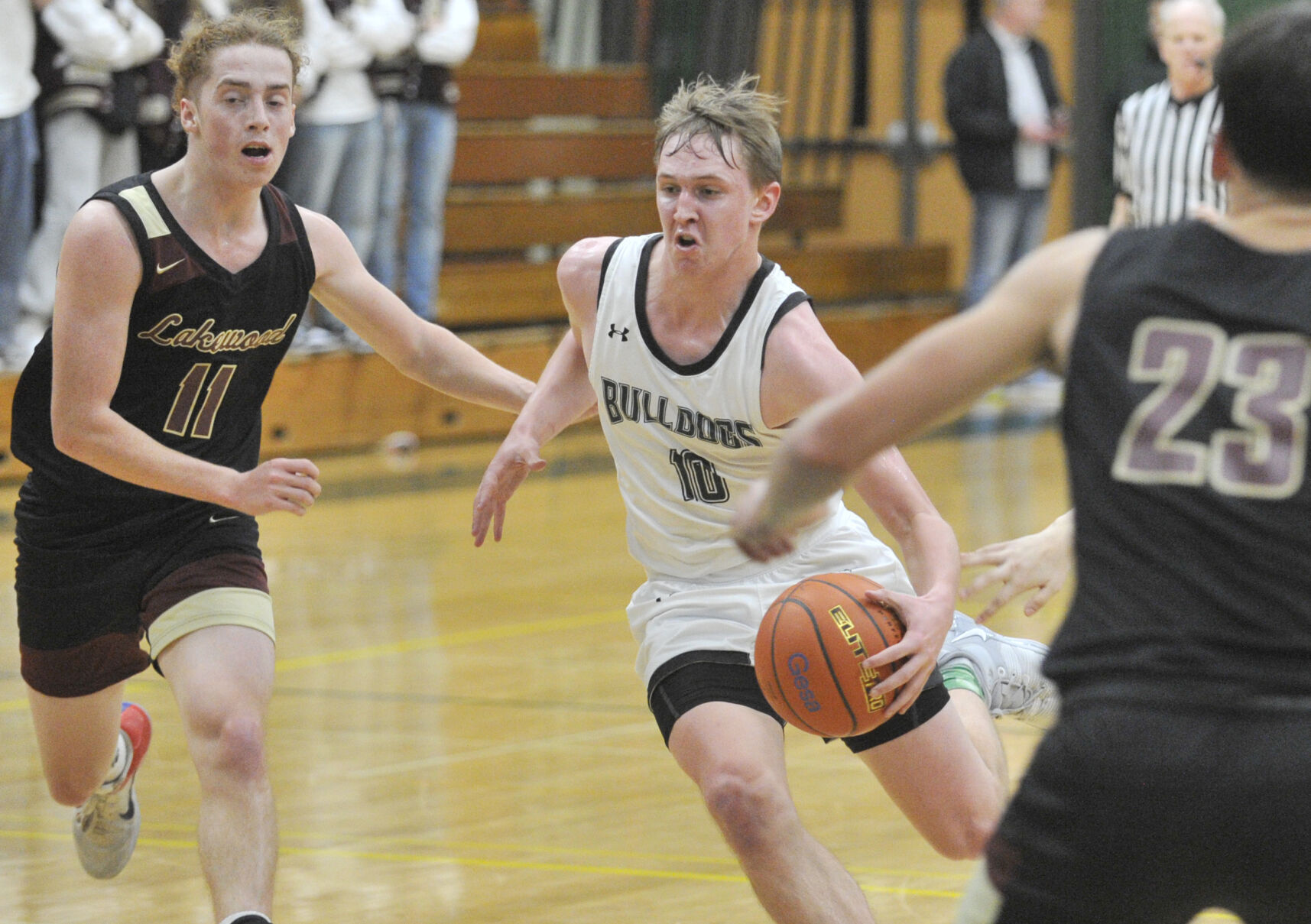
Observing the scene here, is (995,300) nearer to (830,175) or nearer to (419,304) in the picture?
(419,304)

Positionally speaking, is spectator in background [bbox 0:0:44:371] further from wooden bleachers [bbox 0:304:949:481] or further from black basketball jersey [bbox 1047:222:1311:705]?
black basketball jersey [bbox 1047:222:1311:705]

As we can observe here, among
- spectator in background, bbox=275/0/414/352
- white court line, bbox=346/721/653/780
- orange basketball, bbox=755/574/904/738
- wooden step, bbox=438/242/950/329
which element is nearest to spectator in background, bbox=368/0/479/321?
spectator in background, bbox=275/0/414/352

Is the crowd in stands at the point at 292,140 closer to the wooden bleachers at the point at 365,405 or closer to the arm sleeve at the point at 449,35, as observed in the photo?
the arm sleeve at the point at 449,35

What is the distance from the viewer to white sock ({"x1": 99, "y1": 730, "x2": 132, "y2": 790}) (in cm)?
457

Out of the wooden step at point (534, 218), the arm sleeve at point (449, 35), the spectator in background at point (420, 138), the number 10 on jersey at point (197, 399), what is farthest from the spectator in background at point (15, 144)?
the number 10 on jersey at point (197, 399)

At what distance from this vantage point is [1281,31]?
2.20m

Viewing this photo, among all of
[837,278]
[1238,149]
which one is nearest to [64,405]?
[1238,149]

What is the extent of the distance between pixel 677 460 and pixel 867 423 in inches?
64.2

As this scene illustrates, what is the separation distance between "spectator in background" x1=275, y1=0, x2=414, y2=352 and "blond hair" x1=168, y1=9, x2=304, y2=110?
6.43 meters

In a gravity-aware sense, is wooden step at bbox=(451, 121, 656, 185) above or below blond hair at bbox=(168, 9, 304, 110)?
below

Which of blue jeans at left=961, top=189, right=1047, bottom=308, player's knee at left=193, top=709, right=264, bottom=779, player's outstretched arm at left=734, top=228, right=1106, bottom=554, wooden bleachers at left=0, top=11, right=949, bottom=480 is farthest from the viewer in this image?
blue jeans at left=961, top=189, right=1047, bottom=308

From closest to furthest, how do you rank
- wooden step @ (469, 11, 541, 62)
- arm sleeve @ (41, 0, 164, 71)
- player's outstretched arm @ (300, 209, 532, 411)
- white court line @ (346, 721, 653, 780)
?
player's outstretched arm @ (300, 209, 532, 411) → white court line @ (346, 721, 653, 780) → arm sleeve @ (41, 0, 164, 71) → wooden step @ (469, 11, 541, 62)

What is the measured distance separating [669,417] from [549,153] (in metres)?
9.89

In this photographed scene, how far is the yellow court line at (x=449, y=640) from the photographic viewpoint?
22.6 feet
